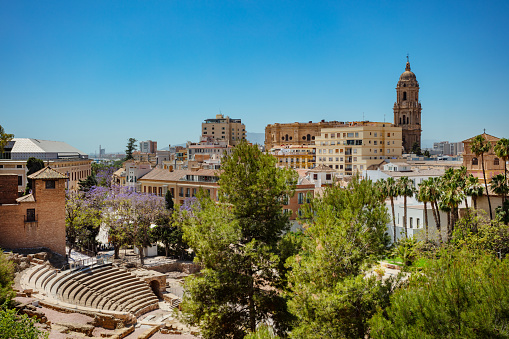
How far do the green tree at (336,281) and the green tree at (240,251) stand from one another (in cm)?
145

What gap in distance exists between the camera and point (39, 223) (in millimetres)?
30328

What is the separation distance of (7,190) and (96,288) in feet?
32.1

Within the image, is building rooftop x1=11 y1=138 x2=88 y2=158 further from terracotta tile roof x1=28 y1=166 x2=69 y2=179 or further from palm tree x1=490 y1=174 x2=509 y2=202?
palm tree x1=490 y1=174 x2=509 y2=202

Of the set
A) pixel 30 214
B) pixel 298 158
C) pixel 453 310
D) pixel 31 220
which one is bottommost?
→ pixel 453 310

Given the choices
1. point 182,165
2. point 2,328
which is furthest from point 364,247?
point 182,165

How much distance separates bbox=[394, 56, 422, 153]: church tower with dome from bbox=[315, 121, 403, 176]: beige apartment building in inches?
1545

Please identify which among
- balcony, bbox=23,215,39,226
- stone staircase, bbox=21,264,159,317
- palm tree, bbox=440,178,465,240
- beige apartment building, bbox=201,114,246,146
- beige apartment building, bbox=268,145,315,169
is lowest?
stone staircase, bbox=21,264,159,317

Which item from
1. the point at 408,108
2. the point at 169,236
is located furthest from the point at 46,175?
the point at 408,108

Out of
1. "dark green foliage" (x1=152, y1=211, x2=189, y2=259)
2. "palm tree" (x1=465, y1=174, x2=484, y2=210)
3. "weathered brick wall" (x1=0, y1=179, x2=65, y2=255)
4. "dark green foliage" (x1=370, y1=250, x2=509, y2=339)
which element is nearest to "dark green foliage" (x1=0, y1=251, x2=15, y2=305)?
"weathered brick wall" (x1=0, y1=179, x2=65, y2=255)

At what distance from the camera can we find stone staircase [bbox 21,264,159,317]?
25.7m

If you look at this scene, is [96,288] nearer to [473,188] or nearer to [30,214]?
[30,214]

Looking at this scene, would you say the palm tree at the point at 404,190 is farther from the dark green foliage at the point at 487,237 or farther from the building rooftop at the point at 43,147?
the building rooftop at the point at 43,147

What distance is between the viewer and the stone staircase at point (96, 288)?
84.2ft

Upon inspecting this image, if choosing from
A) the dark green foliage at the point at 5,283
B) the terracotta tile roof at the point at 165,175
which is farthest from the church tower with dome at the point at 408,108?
the dark green foliage at the point at 5,283
